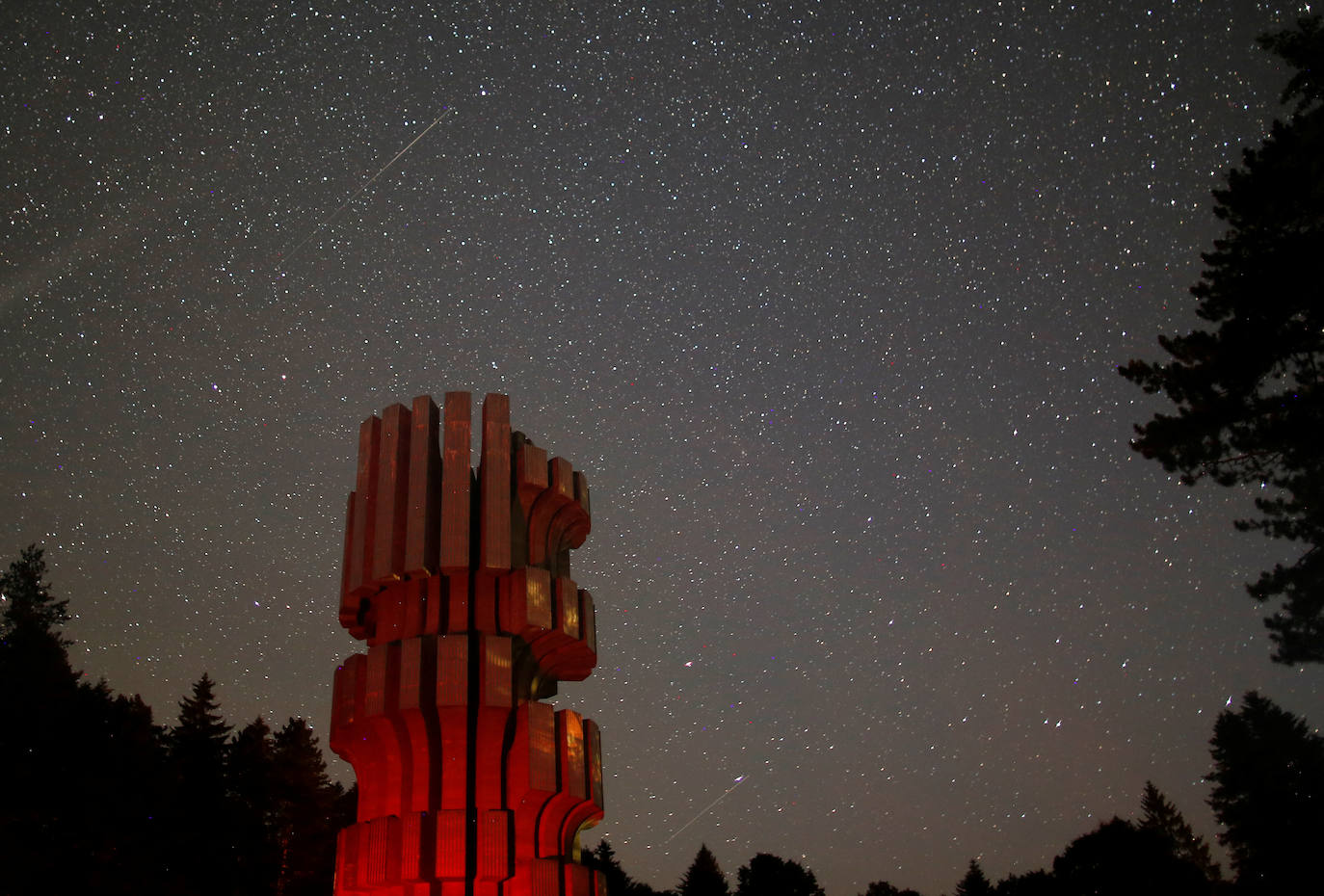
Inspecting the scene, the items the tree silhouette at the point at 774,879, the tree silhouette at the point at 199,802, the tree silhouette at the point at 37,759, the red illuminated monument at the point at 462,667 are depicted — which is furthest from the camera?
the tree silhouette at the point at 774,879

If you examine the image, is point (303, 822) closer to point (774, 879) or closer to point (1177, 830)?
point (774, 879)

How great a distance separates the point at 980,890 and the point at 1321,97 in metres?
37.7

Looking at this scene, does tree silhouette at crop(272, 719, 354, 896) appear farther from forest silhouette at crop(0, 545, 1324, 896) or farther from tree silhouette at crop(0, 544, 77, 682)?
tree silhouette at crop(0, 544, 77, 682)

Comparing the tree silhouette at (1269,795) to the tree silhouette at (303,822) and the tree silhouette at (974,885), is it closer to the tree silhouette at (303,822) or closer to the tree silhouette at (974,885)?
the tree silhouette at (974,885)

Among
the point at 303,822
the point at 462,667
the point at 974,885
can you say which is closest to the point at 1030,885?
the point at 974,885

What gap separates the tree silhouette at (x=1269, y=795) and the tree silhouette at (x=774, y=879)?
16.2 m

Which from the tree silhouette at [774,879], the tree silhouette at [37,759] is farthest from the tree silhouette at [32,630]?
the tree silhouette at [774,879]

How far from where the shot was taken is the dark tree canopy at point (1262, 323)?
1422cm

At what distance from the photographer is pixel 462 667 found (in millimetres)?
12891

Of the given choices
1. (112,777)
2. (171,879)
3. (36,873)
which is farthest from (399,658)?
(171,879)

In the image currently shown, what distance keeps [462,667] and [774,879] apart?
3361cm

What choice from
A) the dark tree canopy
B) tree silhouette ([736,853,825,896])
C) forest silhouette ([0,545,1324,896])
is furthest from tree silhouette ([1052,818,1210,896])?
the dark tree canopy

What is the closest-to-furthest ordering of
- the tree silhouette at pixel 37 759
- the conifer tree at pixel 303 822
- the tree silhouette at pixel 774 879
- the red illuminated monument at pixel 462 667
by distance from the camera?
the red illuminated monument at pixel 462 667, the tree silhouette at pixel 37 759, the conifer tree at pixel 303 822, the tree silhouette at pixel 774 879

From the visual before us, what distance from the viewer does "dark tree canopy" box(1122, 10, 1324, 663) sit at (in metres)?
14.2
